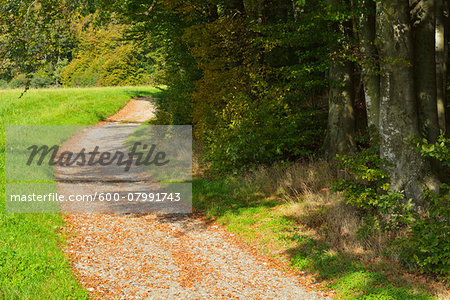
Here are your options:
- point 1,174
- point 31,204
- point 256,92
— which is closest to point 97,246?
point 31,204

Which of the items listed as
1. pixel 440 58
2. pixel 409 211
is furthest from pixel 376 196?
pixel 440 58

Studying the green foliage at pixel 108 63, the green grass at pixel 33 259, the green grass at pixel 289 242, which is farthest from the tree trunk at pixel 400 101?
the green foliage at pixel 108 63

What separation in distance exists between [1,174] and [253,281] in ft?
29.7

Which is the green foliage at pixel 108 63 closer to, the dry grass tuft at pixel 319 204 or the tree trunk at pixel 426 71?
the dry grass tuft at pixel 319 204

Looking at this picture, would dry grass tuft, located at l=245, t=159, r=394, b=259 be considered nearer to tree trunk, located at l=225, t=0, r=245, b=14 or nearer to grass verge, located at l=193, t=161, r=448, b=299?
grass verge, located at l=193, t=161, r=448, b=299

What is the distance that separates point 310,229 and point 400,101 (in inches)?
124

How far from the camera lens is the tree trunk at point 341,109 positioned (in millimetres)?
11992

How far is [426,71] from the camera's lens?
8.28 meters

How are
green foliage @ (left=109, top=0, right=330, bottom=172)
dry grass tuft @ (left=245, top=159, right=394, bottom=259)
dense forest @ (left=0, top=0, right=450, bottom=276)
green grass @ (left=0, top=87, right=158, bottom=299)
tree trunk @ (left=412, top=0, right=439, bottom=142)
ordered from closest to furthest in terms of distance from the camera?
1. green grass @ (left=0, top=87, right=158, bottom=299)
2. dry grass tuft @ (left=245, top=159, right=394, bottom=259)
3. dense forest @ (left=0, top=0, right=450, bottom=276)
4. tree trunk @ (left=412, top=0, right=439, bottom=142)
5. green foliage @ (left=109, top=0, right=330, bottom=172)

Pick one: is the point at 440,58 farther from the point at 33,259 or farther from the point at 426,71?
the point at 33,259

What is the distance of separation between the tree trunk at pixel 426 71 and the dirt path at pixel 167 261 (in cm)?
400

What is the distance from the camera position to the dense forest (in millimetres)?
8094

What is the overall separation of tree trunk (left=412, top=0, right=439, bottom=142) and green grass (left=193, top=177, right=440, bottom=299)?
3071 mm

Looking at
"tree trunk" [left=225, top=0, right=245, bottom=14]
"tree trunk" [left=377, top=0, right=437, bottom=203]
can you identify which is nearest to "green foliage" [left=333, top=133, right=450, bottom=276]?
"tree trunk" [left=377, top=0, right=437, bottom=203]
